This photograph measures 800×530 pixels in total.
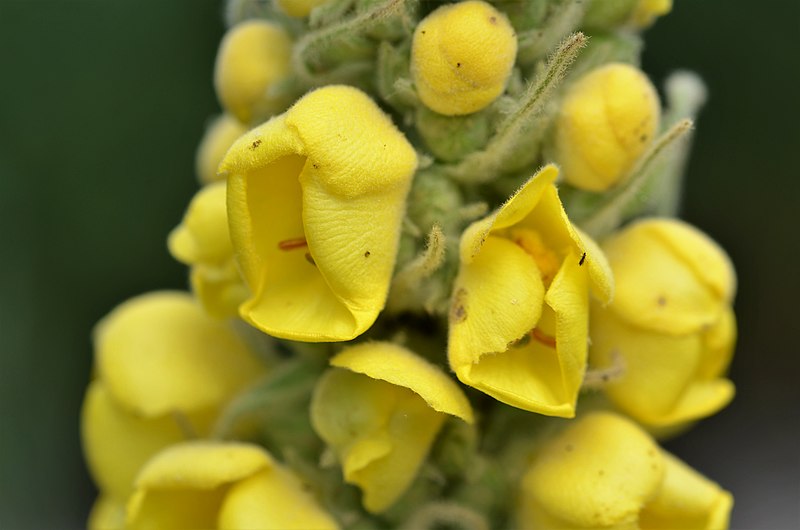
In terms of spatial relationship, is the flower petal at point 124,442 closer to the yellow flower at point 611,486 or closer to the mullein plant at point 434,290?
the mullein plant at point 434,290

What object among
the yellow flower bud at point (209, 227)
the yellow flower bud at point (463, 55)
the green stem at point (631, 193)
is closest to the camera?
the yellow flower bud at point (463, 55)

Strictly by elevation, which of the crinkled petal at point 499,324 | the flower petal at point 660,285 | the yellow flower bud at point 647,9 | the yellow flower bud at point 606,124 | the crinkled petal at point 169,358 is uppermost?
the yellow flower bud at point 647,9

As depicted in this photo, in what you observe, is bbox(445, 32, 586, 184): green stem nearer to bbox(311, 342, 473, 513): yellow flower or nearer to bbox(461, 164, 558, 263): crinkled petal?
bbox(461, 164, 558, 263): crinkled petal

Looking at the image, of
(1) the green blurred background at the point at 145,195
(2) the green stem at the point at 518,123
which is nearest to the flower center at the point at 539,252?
(2) the green stem at the point at 518,123

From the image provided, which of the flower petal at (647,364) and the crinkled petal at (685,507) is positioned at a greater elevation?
the flower petal at (647,364)

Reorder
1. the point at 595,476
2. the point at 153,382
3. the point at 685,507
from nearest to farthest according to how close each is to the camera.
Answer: the point at 595,476
the point at 685,507
the point at 153,382

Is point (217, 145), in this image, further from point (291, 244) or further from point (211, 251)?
point (291, 244)

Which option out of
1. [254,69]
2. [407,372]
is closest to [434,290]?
[407,372]
